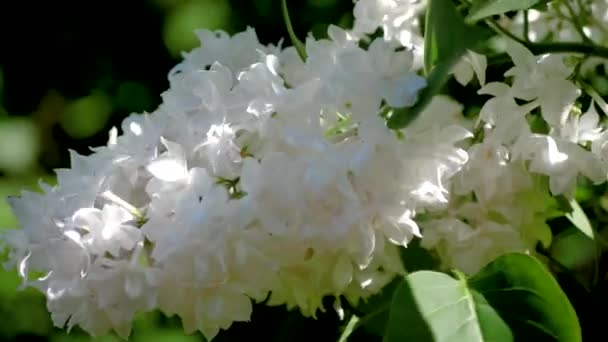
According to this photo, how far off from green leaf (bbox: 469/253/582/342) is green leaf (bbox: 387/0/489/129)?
5.0 inches

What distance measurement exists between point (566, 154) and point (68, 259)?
1.08 feet

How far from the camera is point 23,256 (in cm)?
74

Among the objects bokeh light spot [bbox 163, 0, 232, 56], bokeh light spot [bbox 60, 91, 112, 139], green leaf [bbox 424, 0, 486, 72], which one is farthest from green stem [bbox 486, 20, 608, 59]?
bokeh light spot [bbox 60, 91, 112, 139]

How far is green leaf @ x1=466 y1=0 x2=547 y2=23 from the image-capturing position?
24.5 inches

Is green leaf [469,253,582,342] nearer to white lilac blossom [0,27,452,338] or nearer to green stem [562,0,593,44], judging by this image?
white lilac blossom [0,27,452,338]

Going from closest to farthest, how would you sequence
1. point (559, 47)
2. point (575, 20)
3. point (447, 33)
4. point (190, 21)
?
1. point (447, 33)
2. point (559, 47)
3. point (575, 20)
4. point (190, 21)

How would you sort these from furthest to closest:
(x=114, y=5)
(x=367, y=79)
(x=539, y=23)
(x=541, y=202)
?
(x=114, y=5) < (x=539, y=23) < (x=541, y=202) < (x=367, y=79)

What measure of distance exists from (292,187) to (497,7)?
154mm

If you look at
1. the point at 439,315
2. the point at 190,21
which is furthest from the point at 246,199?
the point at 190,21

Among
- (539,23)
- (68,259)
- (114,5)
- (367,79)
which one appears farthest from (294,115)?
(114,5)

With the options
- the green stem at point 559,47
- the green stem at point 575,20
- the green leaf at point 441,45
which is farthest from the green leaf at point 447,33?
the green stem at point 575,20

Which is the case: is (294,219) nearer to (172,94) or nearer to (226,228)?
(226,228)

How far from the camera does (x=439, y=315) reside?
0.66m

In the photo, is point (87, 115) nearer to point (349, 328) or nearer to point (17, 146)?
point (17, 146)
